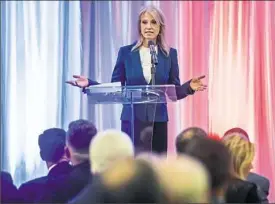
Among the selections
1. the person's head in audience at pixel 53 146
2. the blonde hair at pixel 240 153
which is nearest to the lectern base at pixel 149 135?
the person's head in audience at pixel 53 146

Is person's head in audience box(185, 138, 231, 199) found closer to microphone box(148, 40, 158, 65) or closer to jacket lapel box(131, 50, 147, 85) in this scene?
microphone box(148, 40, 158, 65)

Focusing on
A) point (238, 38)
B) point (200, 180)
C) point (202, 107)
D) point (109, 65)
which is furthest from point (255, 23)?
point (200, 180)

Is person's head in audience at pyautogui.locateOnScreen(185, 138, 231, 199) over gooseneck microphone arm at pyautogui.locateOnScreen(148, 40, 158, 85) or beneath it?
beneath

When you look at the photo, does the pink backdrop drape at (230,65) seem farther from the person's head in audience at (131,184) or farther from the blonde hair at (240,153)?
the person's head in audience at (131,184)

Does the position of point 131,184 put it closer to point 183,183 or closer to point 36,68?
point 183,183

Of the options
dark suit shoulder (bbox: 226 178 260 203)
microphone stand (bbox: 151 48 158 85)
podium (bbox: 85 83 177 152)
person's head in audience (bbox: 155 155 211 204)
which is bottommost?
dark suit shoulder (bbox: 226 178 260 203)

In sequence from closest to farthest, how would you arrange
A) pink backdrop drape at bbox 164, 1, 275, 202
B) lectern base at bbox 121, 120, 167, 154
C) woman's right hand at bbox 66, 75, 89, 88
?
lectern base at bbox 121, 120, 167, 154
woman's right hand at bbox 66, 75, 89, 88
pink backdrop drape at bbox 164, 1, 275, 202

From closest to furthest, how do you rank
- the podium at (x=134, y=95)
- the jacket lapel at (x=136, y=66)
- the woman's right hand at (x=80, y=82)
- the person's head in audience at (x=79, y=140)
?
the person's head in audience at (x=79, y=140) < the podium at (x=134, y=95) < the woman's right hand at (x=80, y=82) < the jacket lapel at (x=136, y=66)

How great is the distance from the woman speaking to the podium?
7cm

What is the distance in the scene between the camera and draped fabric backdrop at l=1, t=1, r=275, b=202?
204 inches

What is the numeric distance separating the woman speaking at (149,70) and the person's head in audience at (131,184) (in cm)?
158

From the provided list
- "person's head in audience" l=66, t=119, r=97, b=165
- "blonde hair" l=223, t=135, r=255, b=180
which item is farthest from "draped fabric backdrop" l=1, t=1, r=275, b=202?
"blonde hair" l=223, t=135, r=255, b=180

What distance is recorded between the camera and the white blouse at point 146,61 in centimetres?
352

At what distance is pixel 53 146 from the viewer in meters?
3.31
